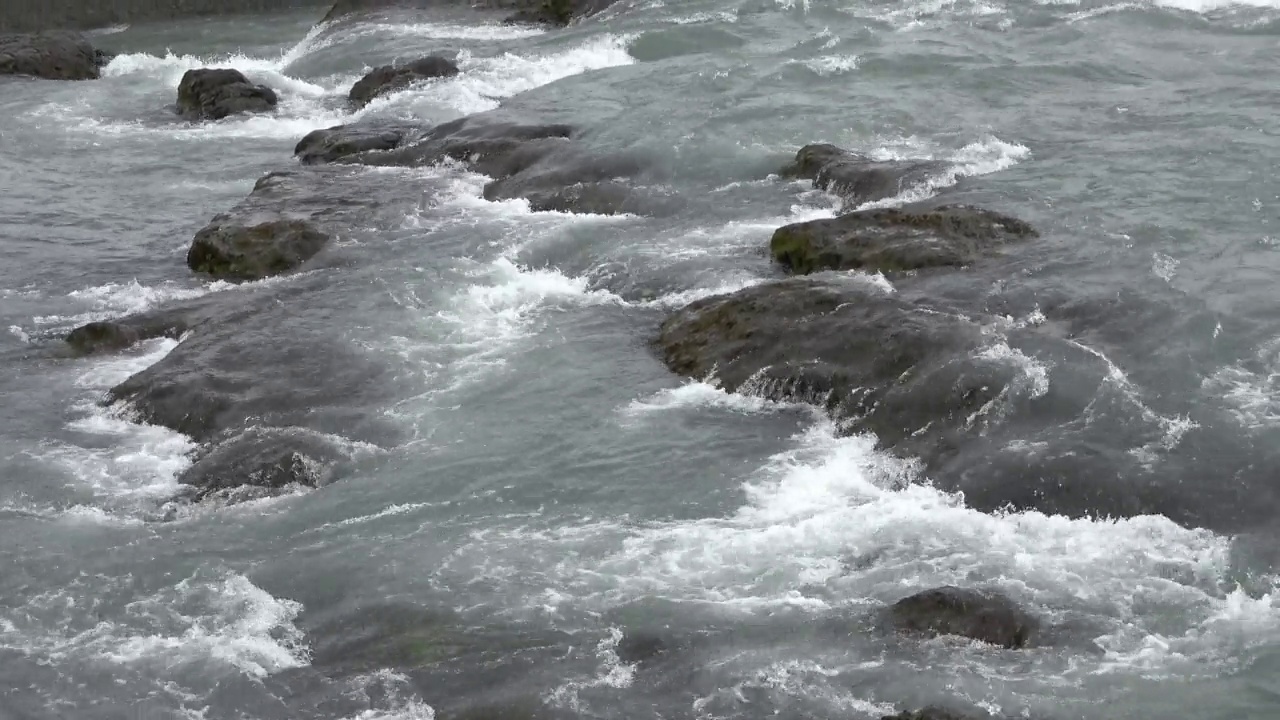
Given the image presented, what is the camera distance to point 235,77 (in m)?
32.5

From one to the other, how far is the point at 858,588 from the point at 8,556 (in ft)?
27.5

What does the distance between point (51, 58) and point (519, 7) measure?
37.0 ft

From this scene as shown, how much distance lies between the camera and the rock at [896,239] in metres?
19.3

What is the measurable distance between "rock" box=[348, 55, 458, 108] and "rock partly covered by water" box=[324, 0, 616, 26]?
18.2 feet

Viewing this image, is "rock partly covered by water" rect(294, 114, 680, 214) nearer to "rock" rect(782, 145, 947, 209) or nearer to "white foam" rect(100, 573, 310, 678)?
"rock" rect(782, 145, 947, 209)

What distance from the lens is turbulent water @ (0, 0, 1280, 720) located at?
12766 millimetres

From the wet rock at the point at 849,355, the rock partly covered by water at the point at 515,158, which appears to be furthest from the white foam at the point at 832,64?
the wet rock at the point at 849,355

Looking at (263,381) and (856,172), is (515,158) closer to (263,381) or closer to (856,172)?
(856,172)

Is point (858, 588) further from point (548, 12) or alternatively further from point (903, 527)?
point (548, 12)

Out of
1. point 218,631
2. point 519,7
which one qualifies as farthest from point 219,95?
point 218,631

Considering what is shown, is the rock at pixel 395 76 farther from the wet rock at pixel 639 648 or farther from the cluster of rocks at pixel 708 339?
the wet rock at pixel 639 648

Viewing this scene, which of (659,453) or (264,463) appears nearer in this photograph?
(264,463)

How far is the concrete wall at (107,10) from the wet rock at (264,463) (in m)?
28.1

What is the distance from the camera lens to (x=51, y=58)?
3678cm
